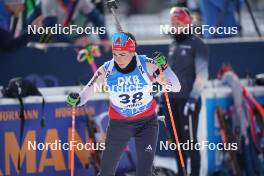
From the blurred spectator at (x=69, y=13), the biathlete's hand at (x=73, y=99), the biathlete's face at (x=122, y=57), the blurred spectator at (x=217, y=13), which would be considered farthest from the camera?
the blurred spectator at (x=217, y=13)

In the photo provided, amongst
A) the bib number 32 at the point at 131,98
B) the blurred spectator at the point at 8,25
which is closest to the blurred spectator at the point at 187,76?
the bib number 32 at the point at 131,98

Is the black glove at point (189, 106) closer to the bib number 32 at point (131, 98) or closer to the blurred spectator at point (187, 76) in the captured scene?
the blurred spectator at point (187, 76)

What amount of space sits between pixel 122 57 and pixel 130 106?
59 centimetres

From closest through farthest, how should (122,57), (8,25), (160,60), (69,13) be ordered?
(122,57) < (160,60) < (8,25) < (69,13)

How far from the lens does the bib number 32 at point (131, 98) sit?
8.97 metres

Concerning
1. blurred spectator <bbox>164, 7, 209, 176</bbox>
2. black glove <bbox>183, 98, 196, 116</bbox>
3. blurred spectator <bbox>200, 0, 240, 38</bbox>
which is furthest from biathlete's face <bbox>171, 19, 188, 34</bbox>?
blurred spectator <bbox>200, 0, 240, 38</bbox>

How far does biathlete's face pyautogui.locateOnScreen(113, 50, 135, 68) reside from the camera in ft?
28.7

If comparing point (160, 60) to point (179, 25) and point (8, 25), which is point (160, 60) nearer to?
point (179, 25)

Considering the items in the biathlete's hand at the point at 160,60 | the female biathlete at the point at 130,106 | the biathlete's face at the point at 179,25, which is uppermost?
the biathlete's face at the point at 179,25

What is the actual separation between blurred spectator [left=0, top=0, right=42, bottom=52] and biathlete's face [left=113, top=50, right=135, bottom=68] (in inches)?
109

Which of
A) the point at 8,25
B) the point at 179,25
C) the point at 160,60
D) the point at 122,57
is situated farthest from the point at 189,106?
the point at 8,25

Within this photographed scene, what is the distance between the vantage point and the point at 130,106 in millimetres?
8961

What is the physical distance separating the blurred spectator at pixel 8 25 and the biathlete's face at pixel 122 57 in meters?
2.78

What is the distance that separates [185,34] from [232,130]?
1594 mm
